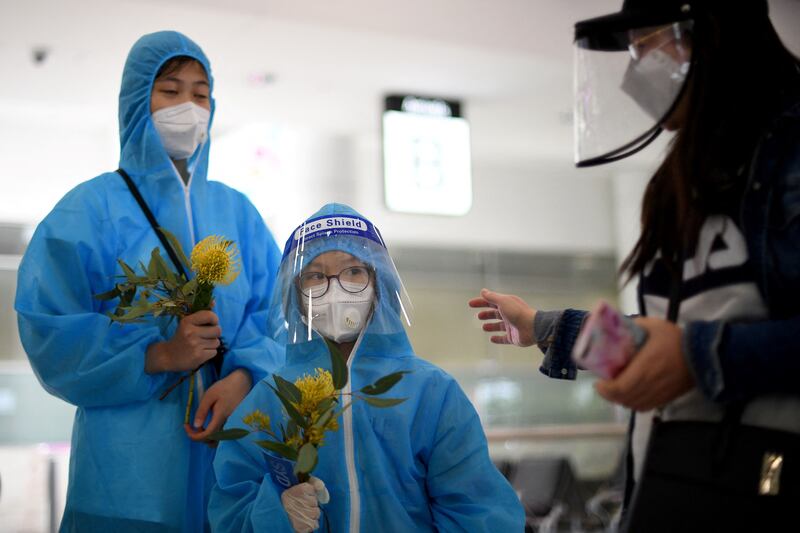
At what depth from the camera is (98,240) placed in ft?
7.22

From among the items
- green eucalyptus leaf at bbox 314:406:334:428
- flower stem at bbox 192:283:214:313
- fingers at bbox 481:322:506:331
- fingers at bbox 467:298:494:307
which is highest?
flower stem at bbox 192:283:214:313

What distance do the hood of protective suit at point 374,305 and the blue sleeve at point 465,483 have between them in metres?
0.23

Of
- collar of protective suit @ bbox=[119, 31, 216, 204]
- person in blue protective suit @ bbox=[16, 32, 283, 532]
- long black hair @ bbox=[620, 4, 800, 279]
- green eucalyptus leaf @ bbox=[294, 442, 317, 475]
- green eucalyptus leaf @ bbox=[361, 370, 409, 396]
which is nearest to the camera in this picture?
long black hair @ bbox=[620, 4, 800, 279]

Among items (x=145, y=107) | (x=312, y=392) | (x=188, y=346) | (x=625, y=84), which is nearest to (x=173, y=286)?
(x=188, y=346)

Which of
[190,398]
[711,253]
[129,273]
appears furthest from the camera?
[190,398]

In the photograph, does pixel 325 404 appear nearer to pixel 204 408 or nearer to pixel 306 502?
pixel 306 502

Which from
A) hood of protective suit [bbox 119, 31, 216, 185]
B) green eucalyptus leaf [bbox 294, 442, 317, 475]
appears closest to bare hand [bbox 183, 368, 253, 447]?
green eucalyptus leaf [bbox 294, 442, 317, 475]

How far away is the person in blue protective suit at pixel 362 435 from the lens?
1868 millimetres

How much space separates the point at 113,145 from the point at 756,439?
722 cm

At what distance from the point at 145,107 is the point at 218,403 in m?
0.85

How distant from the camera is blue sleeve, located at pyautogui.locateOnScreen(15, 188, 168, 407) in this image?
2.05 metres

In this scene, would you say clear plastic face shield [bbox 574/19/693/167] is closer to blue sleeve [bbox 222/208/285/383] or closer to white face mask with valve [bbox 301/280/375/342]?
white face mask with valve [bbox 301/280/375/342]

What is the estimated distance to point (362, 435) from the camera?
6.43ft

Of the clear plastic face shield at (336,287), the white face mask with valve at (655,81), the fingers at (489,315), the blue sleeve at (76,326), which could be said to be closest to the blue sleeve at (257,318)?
the clear plastic face shield at (336,287)
